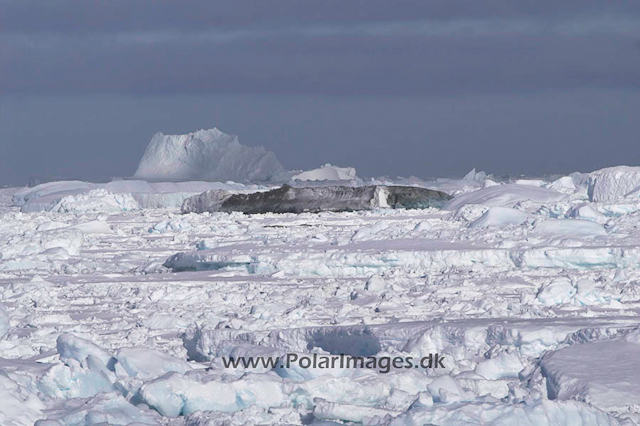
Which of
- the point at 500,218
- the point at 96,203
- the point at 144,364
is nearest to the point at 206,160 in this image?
the point at 96,203

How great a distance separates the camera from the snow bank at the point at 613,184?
15.5 meters

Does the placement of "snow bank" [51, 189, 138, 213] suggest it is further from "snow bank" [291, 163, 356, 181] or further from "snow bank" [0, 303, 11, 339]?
"snow bank" [0, 303, 11, 339]

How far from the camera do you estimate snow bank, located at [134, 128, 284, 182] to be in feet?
101

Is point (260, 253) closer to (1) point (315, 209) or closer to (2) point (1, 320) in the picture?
(2) point (1, 320)

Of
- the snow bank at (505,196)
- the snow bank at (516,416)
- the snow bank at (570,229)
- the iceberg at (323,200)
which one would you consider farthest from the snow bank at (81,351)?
the iceberg at (323,200)

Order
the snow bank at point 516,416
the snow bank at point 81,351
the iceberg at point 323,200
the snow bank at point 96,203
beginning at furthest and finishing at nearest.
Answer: the snow bank at point 96,203, the iceberg at point 323,200, the snow bank at point 81,351, the snow bank at point 516,416

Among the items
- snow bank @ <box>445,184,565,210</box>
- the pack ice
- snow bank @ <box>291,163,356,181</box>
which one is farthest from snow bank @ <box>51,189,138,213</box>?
snow bank @ <box>291,163,356,181</box>

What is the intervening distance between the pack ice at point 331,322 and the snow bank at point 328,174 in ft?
49.2

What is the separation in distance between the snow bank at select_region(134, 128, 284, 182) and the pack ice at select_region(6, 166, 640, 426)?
1646 centimetres

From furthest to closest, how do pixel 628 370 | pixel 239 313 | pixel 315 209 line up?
pixel 315 209
pixel 239 313
pixel 628 370

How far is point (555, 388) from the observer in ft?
15.7

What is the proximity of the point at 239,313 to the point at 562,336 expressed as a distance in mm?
2721

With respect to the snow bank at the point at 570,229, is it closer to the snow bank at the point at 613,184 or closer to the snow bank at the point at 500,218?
the snow bank at the point at 500,218

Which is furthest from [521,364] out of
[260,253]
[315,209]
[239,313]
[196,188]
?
[196,188]
